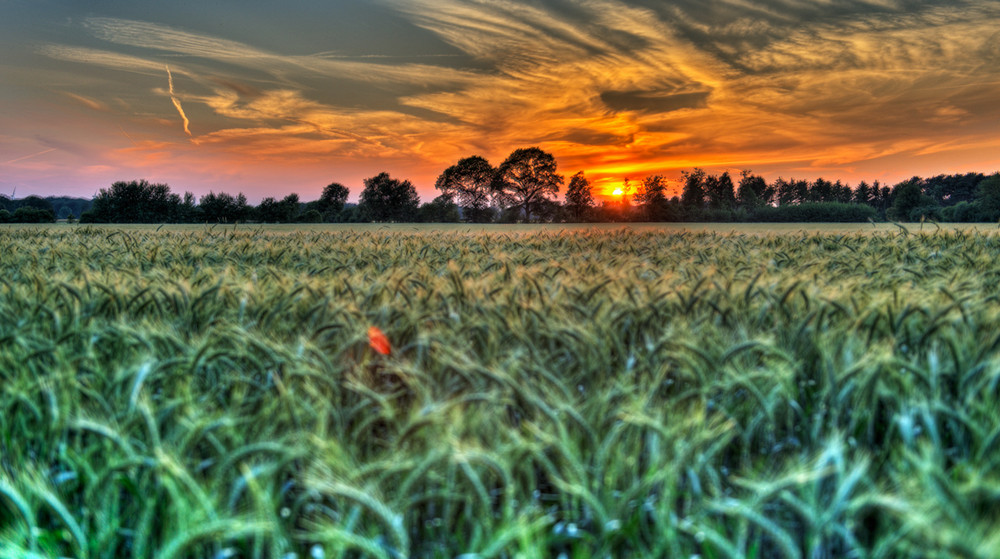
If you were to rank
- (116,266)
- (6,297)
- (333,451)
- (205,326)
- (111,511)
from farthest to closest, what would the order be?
(116,266) → (6,297) → (205,326) → (111,511) → (333,451)

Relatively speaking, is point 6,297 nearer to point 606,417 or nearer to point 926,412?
point 606,417

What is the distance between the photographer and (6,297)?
12.4 ft

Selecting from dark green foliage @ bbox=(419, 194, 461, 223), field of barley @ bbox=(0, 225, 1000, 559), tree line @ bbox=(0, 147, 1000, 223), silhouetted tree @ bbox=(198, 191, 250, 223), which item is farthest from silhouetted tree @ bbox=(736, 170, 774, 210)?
field of barley @ bbox=(0, 225, 1000, 559)

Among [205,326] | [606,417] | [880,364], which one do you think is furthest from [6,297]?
[880,364]

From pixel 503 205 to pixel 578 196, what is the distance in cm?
1248

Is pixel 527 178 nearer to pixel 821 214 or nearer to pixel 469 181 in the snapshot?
pixel 469 181

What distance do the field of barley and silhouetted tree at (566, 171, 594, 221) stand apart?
7880 cm

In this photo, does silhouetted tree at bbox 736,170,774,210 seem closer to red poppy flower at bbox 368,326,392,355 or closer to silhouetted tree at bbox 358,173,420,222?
silhouetted tree at bbox 358,173,420,222

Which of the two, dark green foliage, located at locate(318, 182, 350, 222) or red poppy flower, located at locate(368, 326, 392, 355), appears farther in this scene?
dark green foliage, located at locate(318, 182, 350, 222)

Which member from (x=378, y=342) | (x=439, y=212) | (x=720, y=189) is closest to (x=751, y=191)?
(x=720, y=189)

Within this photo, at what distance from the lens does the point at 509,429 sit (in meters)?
1.68

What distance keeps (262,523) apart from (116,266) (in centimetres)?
590

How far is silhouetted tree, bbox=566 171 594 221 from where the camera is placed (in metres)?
82.8

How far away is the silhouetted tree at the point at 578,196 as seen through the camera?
82.8 meters
